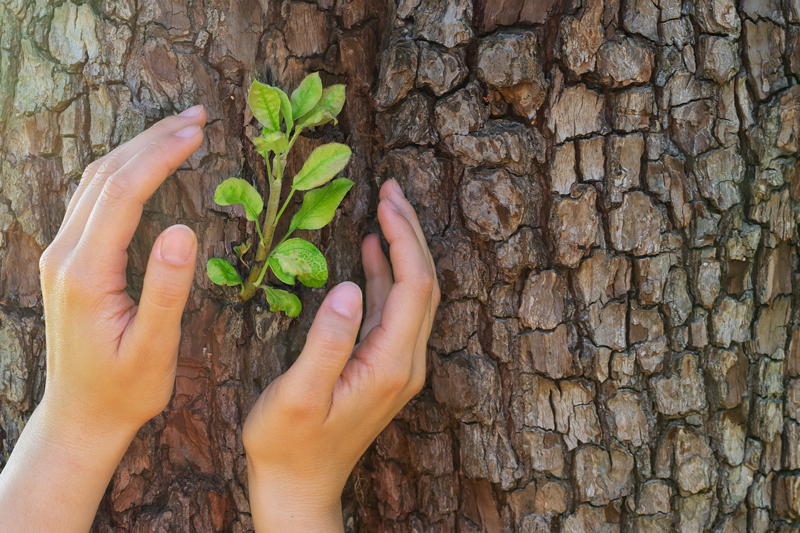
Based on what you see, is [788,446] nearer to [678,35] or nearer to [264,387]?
[678,35]

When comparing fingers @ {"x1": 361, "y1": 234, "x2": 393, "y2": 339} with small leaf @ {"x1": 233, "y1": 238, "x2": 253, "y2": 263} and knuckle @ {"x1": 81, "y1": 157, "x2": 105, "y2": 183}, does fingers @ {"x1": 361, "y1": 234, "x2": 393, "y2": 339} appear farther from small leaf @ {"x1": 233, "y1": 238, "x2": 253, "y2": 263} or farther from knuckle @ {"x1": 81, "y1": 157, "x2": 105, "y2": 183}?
knuckle @ {"x1": 81, "y1": 157, "x2": 105, "y2": 183}

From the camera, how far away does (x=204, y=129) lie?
4.83ft

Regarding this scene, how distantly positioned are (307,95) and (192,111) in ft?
0.72

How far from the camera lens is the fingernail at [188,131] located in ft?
4.33

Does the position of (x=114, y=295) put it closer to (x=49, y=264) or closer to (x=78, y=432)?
(x=49, y=264)

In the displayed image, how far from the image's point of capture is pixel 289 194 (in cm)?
149

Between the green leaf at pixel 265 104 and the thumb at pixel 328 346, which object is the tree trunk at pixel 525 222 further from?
the thumb at pixel 328 346

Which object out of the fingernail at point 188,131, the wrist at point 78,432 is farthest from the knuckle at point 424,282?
the wrist at point 78,432

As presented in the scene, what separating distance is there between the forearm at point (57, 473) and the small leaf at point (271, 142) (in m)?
0.57

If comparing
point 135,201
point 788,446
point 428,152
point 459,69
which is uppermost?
point 459,69

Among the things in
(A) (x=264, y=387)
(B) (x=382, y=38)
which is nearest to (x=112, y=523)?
(A) (x=264, y=387)

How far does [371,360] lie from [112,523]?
0.65m

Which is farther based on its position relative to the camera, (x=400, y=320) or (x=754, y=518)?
(x=754, y=518)

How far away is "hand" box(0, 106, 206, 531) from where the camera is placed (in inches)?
49.1
